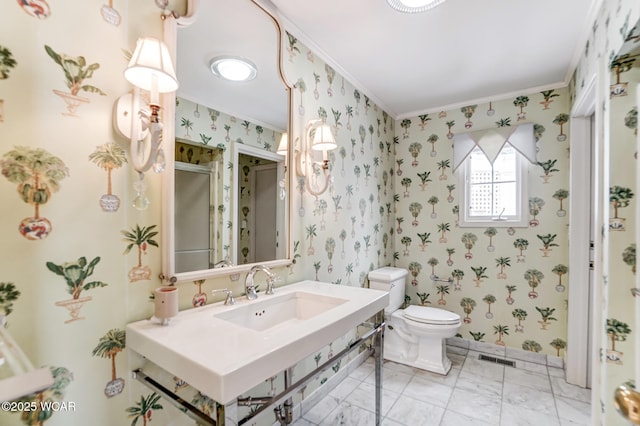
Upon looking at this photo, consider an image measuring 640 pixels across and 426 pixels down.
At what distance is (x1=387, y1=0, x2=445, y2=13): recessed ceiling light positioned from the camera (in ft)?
5.01

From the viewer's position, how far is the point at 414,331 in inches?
97.4

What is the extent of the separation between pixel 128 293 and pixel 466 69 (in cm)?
263

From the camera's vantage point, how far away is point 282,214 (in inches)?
69.6

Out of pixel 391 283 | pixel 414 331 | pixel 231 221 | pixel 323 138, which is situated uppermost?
pixel 323 138

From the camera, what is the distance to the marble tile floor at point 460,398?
6.03 ft

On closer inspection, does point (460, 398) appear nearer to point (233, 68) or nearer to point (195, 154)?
point (195, 154)

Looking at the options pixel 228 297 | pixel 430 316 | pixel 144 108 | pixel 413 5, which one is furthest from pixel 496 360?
pixel 144 108

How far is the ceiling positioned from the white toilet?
1704 millimetres

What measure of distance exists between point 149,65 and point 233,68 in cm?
61

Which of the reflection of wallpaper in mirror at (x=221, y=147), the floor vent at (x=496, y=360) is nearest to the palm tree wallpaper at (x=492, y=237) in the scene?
the floor vent at (x=496, y=360)

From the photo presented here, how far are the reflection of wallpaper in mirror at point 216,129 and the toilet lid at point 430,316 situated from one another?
1.82 metres

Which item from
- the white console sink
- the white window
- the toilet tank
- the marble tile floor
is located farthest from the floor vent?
the white console sink

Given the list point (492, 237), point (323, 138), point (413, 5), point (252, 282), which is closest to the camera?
point (252, 282)

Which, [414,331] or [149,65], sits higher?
[149,65]
